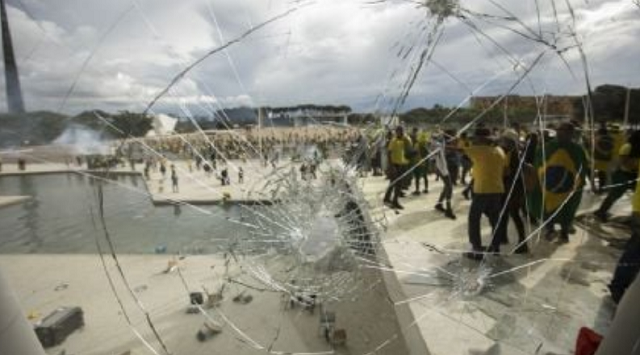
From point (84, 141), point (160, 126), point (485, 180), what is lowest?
point (485, 180)

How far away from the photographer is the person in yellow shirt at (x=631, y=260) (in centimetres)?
291

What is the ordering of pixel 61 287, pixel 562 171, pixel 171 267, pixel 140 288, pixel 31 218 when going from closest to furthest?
pixel 562 171, pixel 140 288, pixel 61 287, pixel 171 267, pixel 31 218

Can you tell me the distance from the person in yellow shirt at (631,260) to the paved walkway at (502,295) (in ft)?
0.74

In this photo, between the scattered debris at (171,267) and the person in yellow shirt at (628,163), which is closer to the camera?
the person in yellow shirt at (628,163)

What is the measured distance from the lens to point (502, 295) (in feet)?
12.1

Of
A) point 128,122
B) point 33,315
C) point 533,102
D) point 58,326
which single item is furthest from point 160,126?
point 33,315

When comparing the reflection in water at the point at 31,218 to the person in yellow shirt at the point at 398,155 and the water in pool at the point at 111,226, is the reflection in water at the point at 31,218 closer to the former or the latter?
the water in pool at the point at 111,226

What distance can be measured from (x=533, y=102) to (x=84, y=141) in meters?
3.98

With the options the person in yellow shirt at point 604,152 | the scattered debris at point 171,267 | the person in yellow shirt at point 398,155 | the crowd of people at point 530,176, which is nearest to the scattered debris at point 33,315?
the scattered debris at point 171,267

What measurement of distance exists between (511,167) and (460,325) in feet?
8.24

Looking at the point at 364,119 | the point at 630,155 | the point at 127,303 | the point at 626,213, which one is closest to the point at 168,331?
the point at 127,303

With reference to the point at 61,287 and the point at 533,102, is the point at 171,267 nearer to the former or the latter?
the point at 61,287

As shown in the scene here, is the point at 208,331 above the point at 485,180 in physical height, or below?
below

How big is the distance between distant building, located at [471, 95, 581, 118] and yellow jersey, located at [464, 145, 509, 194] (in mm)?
941
